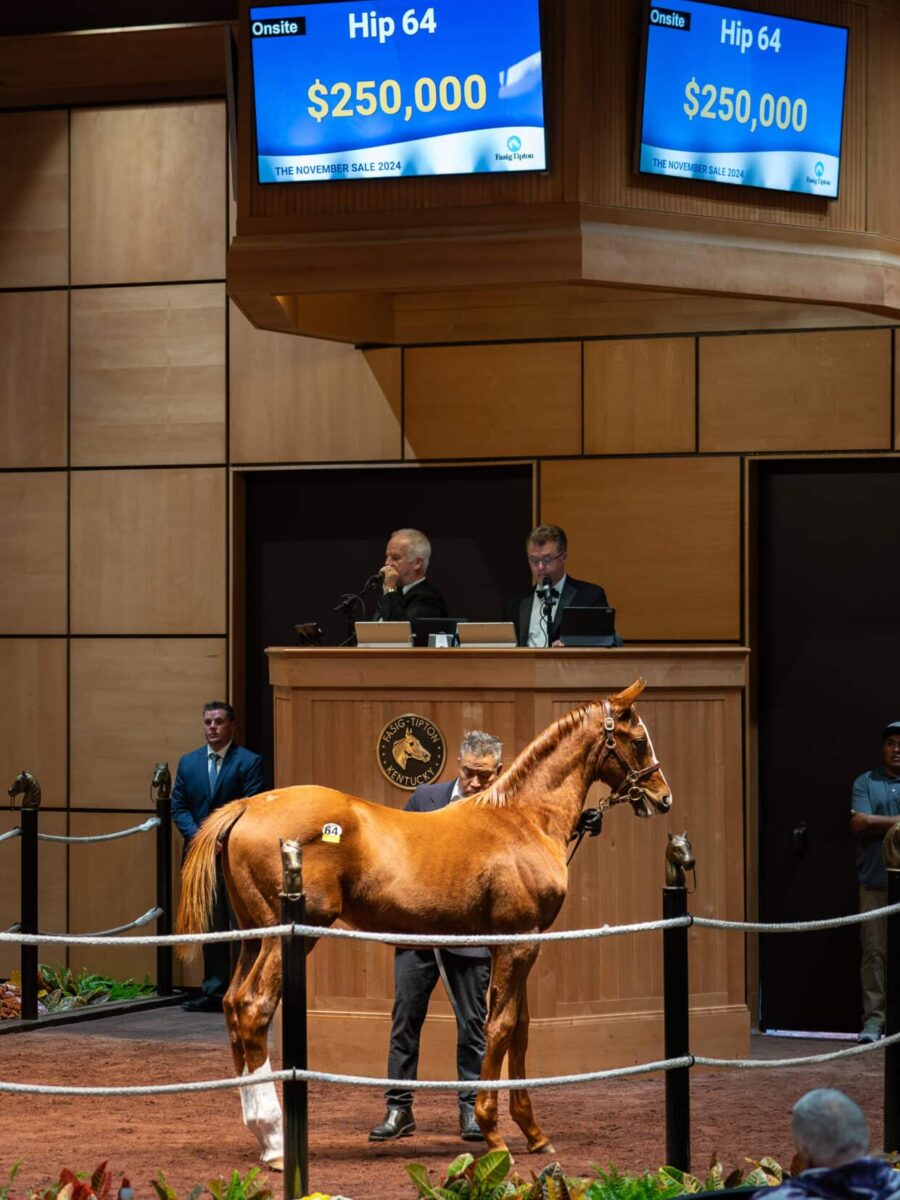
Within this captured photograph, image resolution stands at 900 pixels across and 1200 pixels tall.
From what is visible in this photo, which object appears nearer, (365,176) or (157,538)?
(365,176)

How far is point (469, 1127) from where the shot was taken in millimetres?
7301

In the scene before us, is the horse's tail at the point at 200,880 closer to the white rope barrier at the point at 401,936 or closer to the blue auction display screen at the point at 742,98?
the white rope barrier at the point at 401,936

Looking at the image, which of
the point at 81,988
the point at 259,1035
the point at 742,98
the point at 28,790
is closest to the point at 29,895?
the point at 28,790

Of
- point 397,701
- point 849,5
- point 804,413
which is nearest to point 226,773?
point 397,701

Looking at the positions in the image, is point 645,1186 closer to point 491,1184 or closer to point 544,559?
point 491,1184

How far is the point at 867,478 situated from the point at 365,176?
3.42 metres

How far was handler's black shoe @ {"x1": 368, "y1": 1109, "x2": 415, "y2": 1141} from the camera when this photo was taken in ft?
23.9

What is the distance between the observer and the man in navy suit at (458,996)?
7367mm

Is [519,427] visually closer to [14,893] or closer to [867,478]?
[867,478]

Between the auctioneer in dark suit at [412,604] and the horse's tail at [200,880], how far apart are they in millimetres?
2626

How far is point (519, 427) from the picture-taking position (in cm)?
1102

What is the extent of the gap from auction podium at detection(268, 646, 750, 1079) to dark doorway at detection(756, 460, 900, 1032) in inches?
64.1

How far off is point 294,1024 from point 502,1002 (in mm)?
1294

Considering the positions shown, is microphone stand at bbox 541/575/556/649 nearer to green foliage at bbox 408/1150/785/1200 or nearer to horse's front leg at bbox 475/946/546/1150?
horse's front leg at bbox 475/946/546/1150
